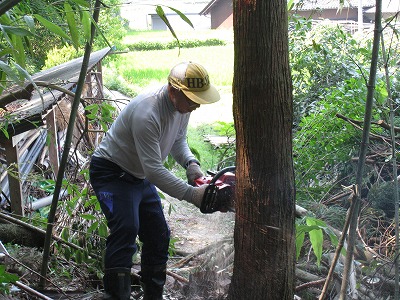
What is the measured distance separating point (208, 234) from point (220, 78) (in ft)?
40.8

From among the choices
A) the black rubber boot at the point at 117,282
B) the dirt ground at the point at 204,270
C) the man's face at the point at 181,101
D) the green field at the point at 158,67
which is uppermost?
the man's face at the point at 181,101

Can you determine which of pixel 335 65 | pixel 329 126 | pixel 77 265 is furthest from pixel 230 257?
pixel 335 65

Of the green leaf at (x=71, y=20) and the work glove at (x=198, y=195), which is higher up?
the green leaf at (x=71, y=20)

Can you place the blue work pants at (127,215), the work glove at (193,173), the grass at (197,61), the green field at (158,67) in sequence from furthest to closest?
the green field at (158,67) → the grass at (197,61) → the work glove at (193,173) → the blue work pants at (127,215)

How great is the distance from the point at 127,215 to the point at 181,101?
2.62ft

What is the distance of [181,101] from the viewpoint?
3281 millimetres

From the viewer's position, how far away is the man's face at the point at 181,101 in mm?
3263

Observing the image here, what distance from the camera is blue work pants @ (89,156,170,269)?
3418 millimetres

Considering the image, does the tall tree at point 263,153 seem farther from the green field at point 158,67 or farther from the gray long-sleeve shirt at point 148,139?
the green field at point 158,67

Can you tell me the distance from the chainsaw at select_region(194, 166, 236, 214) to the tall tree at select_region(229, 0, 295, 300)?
907mm

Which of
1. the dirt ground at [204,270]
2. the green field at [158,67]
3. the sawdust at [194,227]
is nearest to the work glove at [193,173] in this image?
the dirt ground at [204,270]

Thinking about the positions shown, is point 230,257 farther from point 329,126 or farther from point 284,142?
point 284,142

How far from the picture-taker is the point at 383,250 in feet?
12.6

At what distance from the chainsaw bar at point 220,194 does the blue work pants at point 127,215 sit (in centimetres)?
53
